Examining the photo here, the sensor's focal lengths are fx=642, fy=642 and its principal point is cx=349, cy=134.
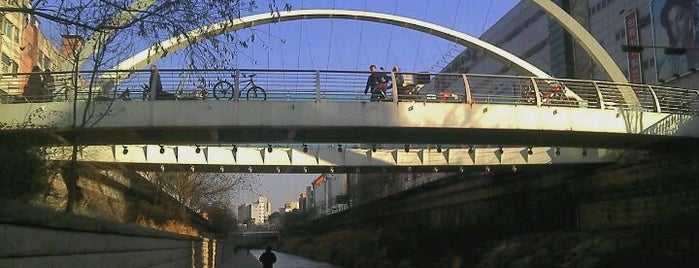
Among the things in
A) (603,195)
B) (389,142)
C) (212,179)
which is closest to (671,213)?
(603,195)

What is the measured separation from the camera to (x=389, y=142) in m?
26.9

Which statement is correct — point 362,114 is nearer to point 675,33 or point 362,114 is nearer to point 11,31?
point 11,31

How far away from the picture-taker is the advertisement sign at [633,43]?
232ft

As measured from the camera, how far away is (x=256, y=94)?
929 inches

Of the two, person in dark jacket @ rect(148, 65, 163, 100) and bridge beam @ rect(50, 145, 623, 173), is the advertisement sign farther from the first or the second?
person in dark jacket @ rect(148, 65, 163, 100)

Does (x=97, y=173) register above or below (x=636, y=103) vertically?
below

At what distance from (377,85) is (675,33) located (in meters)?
52.7

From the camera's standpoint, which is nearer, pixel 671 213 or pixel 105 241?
pixel 105 241

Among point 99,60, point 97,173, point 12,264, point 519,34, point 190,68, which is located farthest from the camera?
point 519,34

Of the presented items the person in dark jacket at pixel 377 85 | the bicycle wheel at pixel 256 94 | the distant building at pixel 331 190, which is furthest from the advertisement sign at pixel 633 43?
the distant building at pixel 331 190

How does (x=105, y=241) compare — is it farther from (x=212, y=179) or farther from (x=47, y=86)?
(x=212, y=179)

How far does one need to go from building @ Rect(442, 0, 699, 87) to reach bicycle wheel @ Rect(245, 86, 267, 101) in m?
33.6

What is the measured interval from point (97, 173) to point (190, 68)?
23.3 metres

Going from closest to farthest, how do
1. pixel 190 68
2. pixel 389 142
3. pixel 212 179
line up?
1. pixel 190 68
2. pixel 389 142
3. pixel 212 179
